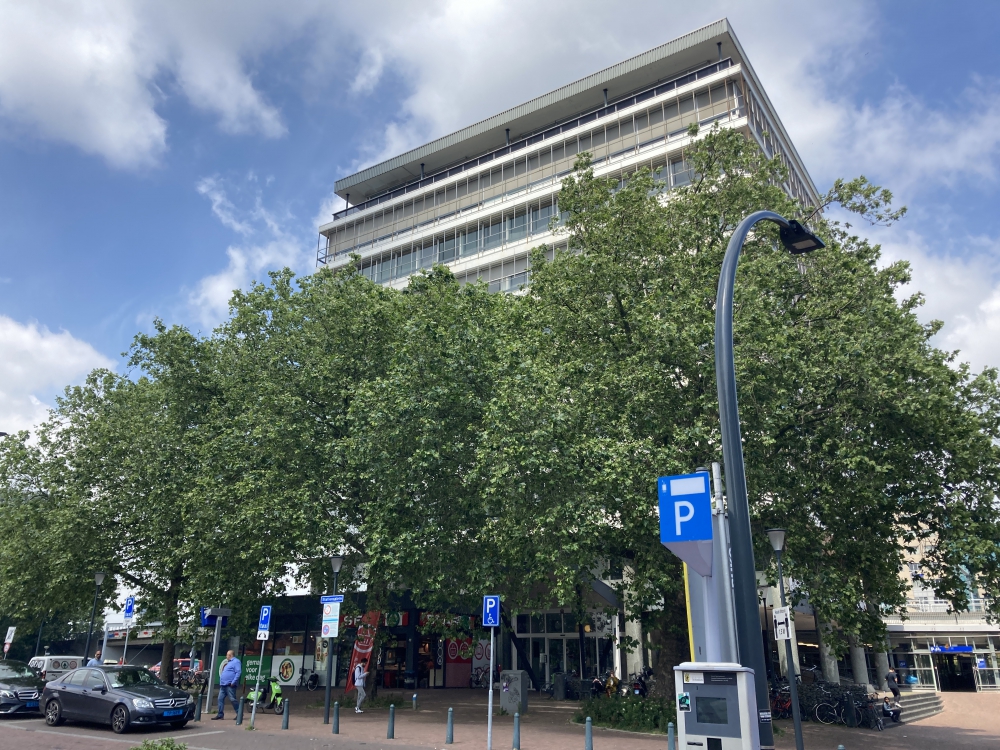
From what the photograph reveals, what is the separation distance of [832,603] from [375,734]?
1107cm

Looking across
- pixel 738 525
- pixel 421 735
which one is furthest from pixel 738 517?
pixel 421 735

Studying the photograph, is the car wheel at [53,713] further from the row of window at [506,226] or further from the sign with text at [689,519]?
the row of window at [506,226]

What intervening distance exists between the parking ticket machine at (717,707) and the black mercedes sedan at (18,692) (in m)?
21.0

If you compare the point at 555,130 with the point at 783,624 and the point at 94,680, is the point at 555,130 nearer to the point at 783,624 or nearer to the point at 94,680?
the point at 783,624

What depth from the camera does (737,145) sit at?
21.8 metres

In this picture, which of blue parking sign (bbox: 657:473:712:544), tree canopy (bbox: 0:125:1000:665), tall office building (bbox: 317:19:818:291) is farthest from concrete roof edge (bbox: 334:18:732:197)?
blue parking sign (bbox: 657:473:712:544)

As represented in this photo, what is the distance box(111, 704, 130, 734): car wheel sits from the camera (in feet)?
56.3

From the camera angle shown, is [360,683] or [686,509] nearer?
[686,509]

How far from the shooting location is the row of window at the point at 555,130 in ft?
133

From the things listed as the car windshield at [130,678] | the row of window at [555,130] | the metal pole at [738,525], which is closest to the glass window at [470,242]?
the row of window at [555,130]

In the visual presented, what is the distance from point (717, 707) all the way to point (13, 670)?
23286mm

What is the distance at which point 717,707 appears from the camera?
7.45m

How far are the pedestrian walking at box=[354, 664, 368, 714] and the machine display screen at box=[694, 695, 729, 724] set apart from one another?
17.3m

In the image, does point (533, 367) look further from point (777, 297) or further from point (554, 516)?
point (777, 297)
